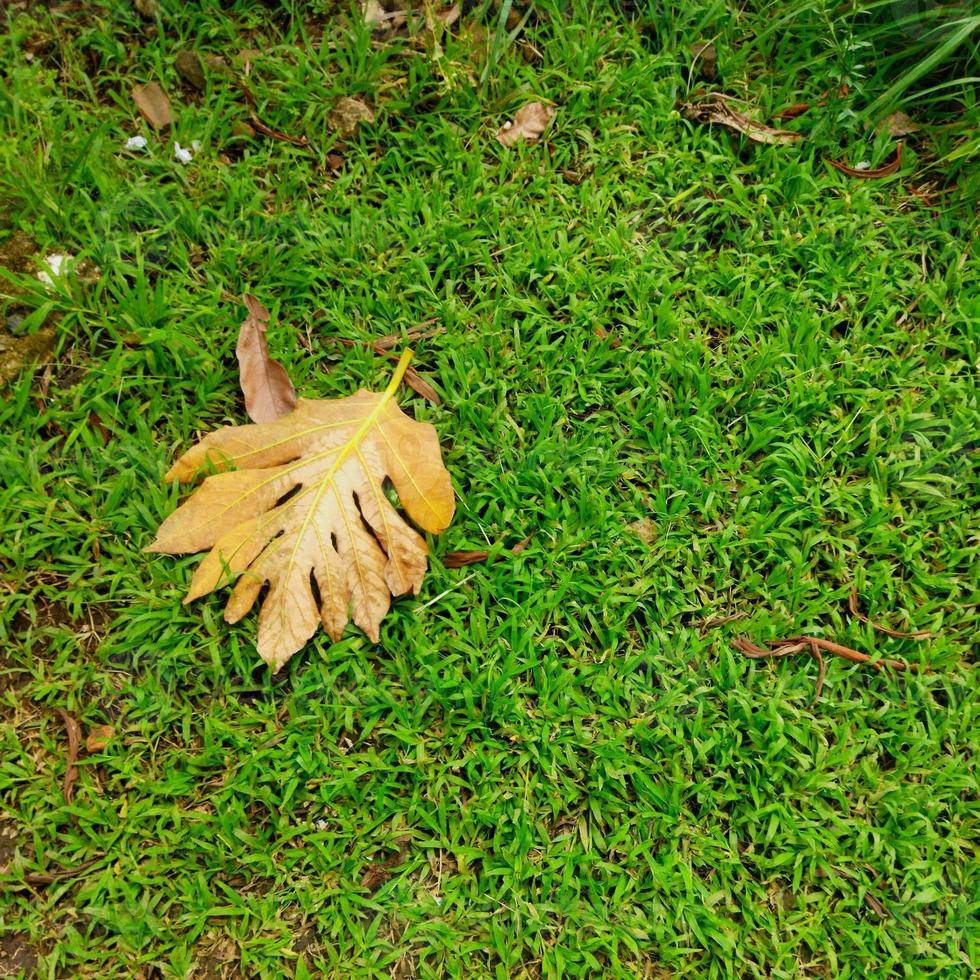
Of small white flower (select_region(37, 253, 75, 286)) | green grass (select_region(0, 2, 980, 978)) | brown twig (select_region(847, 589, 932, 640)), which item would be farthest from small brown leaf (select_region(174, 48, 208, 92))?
brown twig (select_region(847, 589, 932, 640))

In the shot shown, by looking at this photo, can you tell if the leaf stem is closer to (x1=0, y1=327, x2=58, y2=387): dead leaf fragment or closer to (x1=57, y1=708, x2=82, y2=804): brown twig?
(x1=0, y1=327, x2=58, y2=387): dead leaf fragment

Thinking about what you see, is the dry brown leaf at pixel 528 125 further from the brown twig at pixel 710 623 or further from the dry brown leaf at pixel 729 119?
the brown twig at pixel 710 623

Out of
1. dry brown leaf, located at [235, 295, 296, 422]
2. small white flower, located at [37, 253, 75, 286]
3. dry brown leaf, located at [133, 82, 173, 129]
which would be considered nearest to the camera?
dry brown leaf, located at [235, 295, 296, 422]

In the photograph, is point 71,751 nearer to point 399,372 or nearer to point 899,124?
point 399,372

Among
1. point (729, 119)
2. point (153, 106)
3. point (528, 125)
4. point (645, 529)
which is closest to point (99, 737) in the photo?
point (645, 529)

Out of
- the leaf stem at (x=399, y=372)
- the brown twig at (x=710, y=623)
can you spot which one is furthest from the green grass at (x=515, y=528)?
the leaf stem at (x=399, y=372)

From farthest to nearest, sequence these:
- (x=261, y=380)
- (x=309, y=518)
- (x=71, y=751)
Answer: (x=261, y=380) → (x=309, y=518) → (x=71, y=751)

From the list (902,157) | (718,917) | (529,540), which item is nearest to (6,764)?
(529,540)
